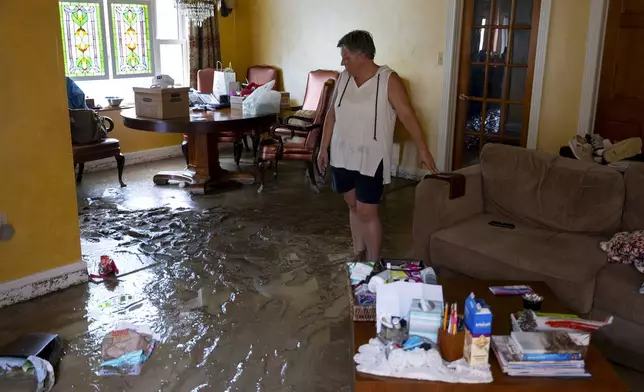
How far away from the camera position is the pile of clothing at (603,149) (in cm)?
388

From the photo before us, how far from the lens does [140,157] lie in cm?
629

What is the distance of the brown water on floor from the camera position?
2463mm

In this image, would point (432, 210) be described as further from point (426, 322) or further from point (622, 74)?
point (622, 74)

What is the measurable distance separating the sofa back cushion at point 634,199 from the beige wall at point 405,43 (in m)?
1.82

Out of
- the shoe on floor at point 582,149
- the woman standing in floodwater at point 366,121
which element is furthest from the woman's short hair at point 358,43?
the shoe on floor at point 582,149

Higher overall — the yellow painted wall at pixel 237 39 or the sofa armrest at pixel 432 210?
the yellow painted wall at pixel 237 39

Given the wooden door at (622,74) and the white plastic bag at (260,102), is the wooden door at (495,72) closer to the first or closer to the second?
the wooden door at (622,74)

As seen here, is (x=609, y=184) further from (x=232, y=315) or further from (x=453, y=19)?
(x=453, y=19)

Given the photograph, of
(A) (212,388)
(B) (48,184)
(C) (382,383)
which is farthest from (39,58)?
(C) (382,383)

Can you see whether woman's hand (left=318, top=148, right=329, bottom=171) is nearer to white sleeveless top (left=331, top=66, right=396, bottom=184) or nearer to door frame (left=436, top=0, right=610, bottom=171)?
white sleeveless top (left=331, top=66, right=396, bottom=184)

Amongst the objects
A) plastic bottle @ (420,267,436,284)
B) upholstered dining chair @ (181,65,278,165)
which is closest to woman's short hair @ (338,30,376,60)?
plastic bottle @ (420,267,436,284)

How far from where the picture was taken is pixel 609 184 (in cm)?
287

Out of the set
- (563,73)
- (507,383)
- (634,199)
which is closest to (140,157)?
(563,73)

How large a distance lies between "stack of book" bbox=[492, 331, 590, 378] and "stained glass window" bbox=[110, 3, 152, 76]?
17.8ft
